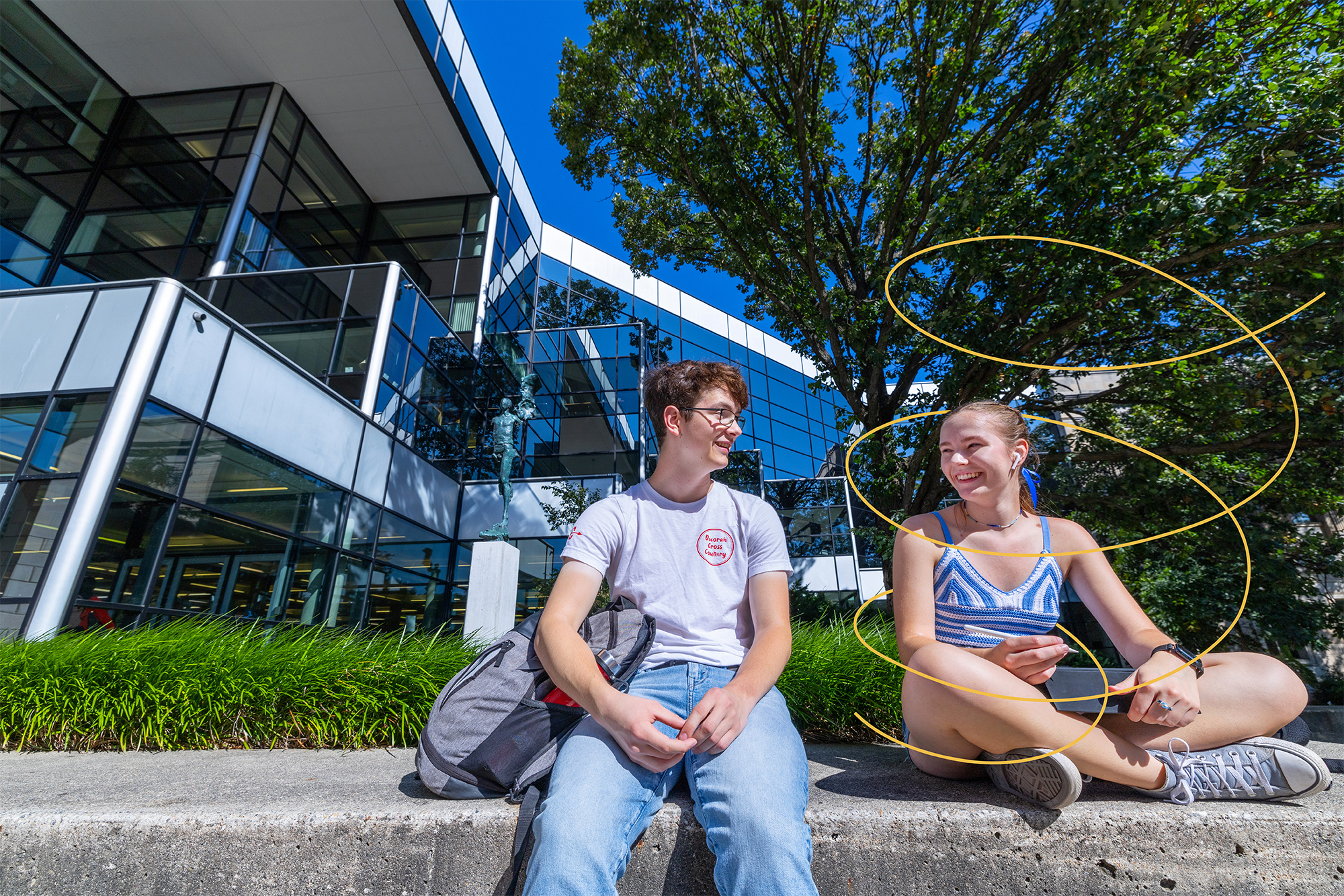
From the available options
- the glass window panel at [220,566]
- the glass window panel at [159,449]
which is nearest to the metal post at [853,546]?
the glass window panel at [220,566]

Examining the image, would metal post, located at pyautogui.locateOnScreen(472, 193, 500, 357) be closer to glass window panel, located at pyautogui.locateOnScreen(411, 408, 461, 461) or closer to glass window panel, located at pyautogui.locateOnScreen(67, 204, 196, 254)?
glass window panel, located at pyautogui.locateOnScreen(411, 408, 461, 461)

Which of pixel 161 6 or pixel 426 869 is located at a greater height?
pixel 161 6

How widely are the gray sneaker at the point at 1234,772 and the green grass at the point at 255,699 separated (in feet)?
6.59

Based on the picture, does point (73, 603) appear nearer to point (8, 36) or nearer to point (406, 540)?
point (406, 540)

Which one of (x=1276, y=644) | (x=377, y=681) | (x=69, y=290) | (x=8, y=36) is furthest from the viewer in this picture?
(x=8, y=36)

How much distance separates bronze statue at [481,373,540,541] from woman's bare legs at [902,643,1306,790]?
12322 mm

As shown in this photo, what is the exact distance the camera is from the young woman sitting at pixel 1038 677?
175 cm

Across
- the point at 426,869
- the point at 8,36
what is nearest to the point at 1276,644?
the point at 426,869

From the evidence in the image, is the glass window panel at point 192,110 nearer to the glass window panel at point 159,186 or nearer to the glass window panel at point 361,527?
the glass window panel at point 159,186

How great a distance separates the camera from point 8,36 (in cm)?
1164

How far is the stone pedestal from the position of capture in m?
7.87

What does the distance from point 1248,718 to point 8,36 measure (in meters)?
18.4

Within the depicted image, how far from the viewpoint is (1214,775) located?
1.85 m

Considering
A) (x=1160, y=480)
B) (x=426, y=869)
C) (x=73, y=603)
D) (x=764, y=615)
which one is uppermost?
(x=1160, y=480)
